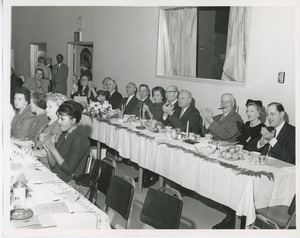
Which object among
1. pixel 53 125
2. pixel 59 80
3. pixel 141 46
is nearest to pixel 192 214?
pixel 53 125

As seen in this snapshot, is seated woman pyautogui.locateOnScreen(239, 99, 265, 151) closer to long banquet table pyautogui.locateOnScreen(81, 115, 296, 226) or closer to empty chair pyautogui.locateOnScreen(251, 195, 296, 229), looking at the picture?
long banquet table pyautogui.locateOnScreen(81, 115, 296, 226)

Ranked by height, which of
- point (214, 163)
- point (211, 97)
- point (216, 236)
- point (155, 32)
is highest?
point (155, 32)

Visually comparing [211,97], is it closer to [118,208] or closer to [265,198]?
[265,198]

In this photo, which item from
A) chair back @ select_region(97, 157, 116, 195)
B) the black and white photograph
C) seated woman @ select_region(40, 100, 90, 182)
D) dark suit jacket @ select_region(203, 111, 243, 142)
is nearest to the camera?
the black and white photograph

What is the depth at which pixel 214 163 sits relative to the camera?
295cm

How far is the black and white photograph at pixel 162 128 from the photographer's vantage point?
7.22ft

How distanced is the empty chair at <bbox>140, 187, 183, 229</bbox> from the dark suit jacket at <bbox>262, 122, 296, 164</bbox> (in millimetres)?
1189

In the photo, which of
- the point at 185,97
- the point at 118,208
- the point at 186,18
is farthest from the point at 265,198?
the point at 186,18

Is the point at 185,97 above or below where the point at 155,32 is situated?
below

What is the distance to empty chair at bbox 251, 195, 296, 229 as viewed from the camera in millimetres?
2462

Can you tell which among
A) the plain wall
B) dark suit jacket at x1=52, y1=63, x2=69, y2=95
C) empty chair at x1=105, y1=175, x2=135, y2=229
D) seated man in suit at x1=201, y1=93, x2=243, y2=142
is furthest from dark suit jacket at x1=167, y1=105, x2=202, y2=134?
dark suit jacket at x1=52, y1=63, x2=69, y2=95

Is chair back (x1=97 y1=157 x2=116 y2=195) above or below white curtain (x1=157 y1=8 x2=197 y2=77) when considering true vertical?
below

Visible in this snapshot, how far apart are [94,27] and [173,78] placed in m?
2.52

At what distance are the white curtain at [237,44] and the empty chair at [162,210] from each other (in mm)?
2762
